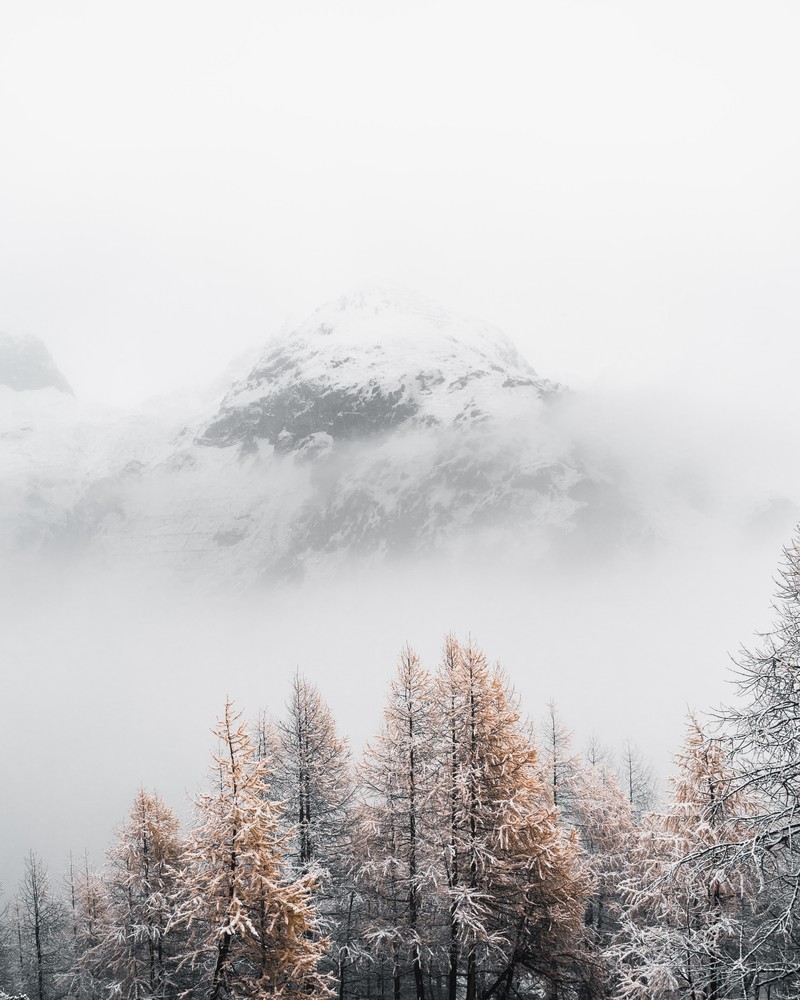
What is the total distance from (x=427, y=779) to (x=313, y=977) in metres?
5.25

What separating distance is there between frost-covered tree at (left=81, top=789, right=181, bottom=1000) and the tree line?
8 cm

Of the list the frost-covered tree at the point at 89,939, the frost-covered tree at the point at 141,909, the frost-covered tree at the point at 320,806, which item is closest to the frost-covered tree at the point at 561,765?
the frost-covered tree at the point at 320,806

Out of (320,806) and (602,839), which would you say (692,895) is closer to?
(320,806)

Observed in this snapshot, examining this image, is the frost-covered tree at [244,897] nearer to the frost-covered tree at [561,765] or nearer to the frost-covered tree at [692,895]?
the frost-covered tree at [692,895]

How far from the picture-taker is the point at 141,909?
19.1 meters

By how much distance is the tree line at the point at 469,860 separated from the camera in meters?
8.02

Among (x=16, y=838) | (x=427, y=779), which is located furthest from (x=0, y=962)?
(x=16, y=838)

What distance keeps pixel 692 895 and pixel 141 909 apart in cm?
1862

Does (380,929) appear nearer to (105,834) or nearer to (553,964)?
(553,964)

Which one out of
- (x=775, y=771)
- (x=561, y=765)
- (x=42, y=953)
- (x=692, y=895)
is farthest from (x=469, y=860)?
(x=42, y=953)

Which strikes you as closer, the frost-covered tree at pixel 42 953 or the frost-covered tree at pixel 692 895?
the frost-covered tree at pixel 692 895

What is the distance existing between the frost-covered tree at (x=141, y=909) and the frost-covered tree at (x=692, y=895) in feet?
49.1

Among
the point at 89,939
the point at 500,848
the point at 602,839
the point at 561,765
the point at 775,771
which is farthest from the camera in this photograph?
the point at 89,939

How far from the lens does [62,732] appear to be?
184m
